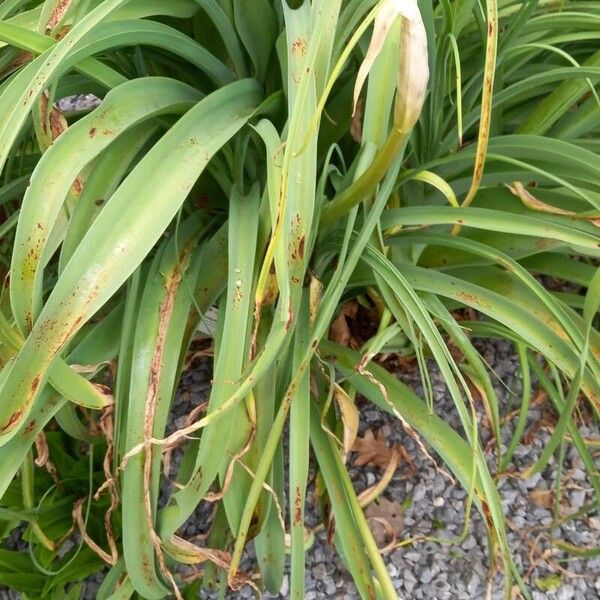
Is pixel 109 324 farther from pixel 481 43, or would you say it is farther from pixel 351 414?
pixel 481 43

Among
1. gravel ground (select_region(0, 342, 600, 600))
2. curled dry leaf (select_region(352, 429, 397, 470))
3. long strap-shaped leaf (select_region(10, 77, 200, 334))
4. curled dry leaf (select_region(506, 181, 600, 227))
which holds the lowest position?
gravel ground (select_region(0, 342, 600, 600))

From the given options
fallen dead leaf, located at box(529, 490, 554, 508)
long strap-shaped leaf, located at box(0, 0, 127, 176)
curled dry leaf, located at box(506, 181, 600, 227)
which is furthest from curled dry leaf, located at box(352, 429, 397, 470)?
long strap-shaped leaf, located at box(0, 0, 127, 176)

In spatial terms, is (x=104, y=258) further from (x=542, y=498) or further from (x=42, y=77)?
(x=542, y=498)

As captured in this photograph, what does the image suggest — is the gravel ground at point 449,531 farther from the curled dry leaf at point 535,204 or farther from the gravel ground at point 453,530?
the curled dry leaf at point 535,204

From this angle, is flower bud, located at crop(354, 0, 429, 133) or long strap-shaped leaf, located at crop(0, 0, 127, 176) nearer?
flower bud, located at crop(354, 0, 429, 133)

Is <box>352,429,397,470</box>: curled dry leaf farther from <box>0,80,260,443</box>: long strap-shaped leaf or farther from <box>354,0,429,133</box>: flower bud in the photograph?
<box>354,0,429,133</box>: flower bud

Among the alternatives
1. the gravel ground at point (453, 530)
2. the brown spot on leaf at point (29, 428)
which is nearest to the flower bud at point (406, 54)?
the brown spot on leaf at point (29, 428)
